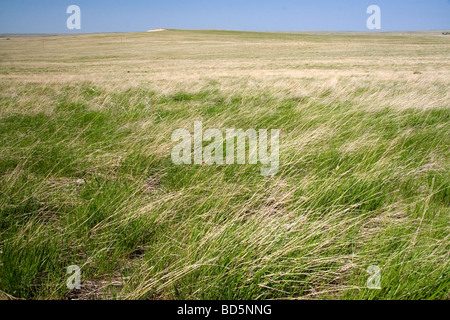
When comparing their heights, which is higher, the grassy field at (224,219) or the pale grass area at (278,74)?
the pale grass area at (278,74)

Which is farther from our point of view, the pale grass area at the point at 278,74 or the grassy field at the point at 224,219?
the pale grass area at the point at 278,74

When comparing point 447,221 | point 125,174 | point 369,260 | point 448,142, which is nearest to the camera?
point 369,260

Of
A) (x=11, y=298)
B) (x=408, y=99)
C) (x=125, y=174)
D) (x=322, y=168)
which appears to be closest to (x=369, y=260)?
(x=322, y=168)

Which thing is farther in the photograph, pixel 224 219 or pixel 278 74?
pixel 278 74

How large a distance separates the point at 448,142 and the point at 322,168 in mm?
1819

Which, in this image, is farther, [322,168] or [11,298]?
[322,168]

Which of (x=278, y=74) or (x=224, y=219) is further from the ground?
(x=278, y=74)

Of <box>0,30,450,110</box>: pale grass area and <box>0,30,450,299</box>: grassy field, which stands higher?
<box>0,30,450,110</box>: pale grass area

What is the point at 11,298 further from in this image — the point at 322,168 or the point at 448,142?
the point at 448,142

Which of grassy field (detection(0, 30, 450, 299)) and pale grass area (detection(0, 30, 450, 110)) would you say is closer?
grassy field (detection(0, 30, 450, 299))

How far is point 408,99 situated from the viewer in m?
5.45
